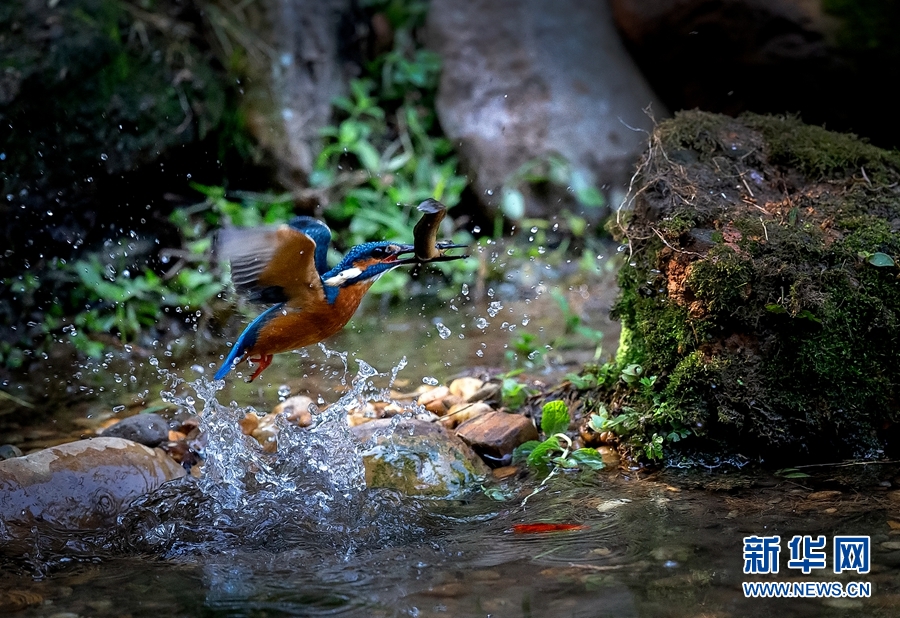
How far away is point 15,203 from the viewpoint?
19.0 ft

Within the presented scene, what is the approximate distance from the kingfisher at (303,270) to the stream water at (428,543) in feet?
Result: 2.14

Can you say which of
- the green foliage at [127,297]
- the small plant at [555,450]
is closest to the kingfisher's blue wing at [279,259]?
the small plant at [555,450]

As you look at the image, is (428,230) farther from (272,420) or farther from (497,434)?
(272,420)

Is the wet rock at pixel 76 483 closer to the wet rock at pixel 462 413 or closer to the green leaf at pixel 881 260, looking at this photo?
the wet rock at pixel 462 413

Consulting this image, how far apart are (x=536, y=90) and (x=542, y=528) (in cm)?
553

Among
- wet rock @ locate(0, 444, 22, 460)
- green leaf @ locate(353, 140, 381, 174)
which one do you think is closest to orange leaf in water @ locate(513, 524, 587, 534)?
wet rock @ locate(0, 444, 22, 460)

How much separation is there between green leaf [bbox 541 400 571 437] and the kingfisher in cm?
111

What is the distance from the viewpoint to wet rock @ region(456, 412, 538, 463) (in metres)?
3.82

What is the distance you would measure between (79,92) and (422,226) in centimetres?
433

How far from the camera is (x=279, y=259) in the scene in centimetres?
290

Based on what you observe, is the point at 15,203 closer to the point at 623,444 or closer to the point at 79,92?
the point at 79,92

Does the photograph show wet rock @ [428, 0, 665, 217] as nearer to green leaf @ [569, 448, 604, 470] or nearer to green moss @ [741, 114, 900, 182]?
green moss @ [741, 114, 900, 182]

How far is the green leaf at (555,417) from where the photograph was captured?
3.87 metres

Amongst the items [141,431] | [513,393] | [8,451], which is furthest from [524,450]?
[8,451]
